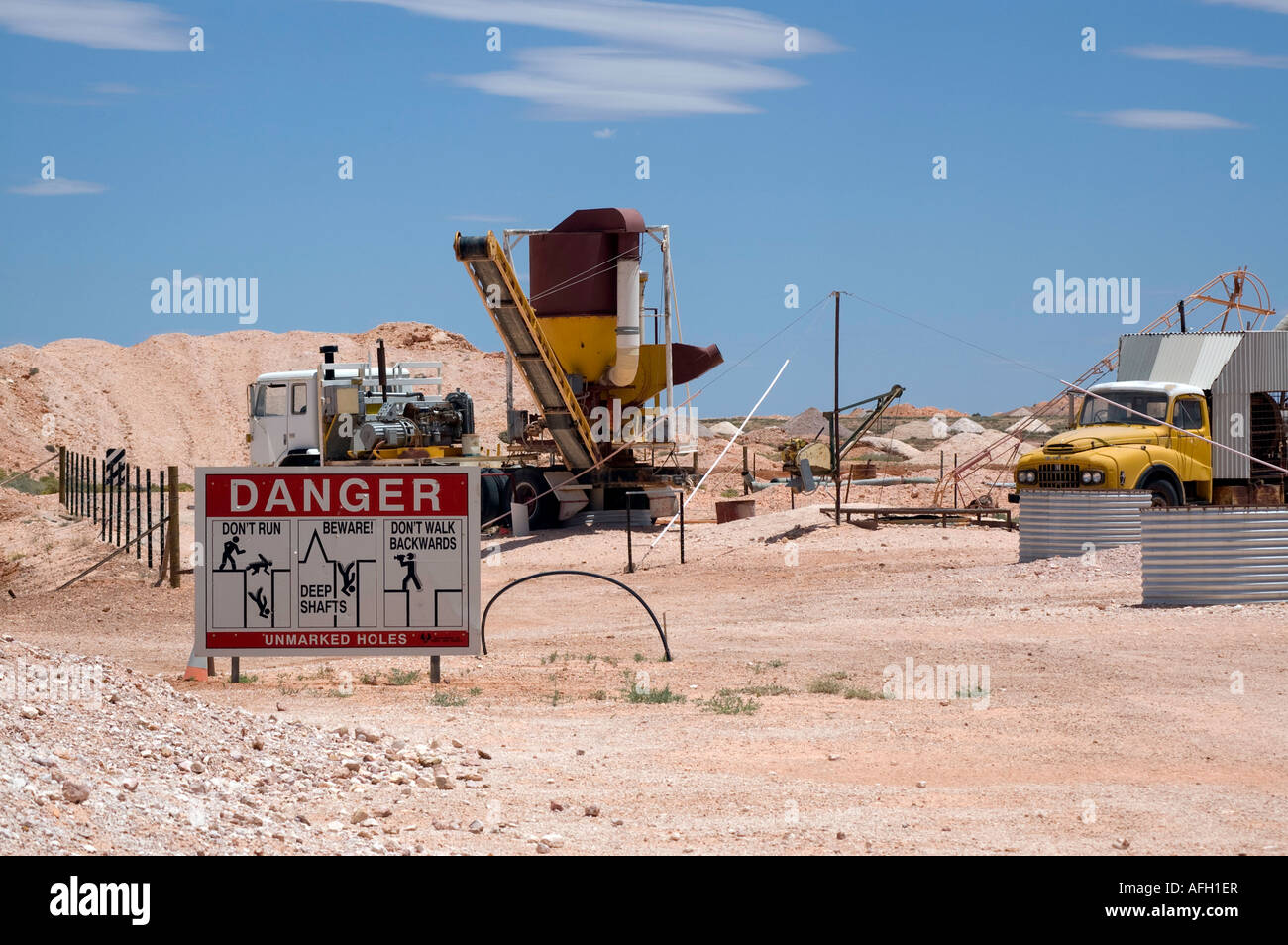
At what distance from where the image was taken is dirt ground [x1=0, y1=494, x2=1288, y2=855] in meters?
7.55

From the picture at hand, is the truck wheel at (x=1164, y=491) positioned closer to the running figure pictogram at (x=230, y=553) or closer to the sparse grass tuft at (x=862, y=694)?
the sparse grass tuft at (x=862, y=694)

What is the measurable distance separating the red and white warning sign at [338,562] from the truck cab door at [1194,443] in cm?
1407

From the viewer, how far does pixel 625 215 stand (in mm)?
30953

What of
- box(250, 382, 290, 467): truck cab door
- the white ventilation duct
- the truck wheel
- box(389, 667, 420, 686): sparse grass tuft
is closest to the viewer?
box(389, 667, 420, 686): sparse grass tuft

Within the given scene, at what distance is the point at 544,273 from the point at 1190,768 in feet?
78.5

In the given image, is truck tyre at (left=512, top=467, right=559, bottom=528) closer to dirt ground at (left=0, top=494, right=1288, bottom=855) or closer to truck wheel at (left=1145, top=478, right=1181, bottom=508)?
dirt ground at (left=0, top=494, right=1288, bottom=855)

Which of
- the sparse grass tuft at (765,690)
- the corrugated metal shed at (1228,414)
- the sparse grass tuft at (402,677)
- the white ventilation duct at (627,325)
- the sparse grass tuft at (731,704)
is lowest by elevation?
the sparse grass tuft at (402,677)

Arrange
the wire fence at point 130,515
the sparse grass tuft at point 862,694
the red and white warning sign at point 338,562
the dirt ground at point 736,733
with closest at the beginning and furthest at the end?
the dirt ground at point 736,733, the sparse grass tuft at point 862,694, the red and white warning sign at point 338,562, the wire fence at point 130,515

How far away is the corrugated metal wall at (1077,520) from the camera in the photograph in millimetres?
20703

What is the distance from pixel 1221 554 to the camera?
1700 centimetres

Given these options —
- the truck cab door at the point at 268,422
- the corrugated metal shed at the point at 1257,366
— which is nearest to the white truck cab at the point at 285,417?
the truck cab door at the point at 268,422

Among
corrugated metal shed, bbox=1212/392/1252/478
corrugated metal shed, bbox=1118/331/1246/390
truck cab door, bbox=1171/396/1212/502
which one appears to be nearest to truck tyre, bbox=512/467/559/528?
corrugated metal shed, bbox=1118/331/1246/390

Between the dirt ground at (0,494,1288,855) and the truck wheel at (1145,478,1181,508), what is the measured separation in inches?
118
